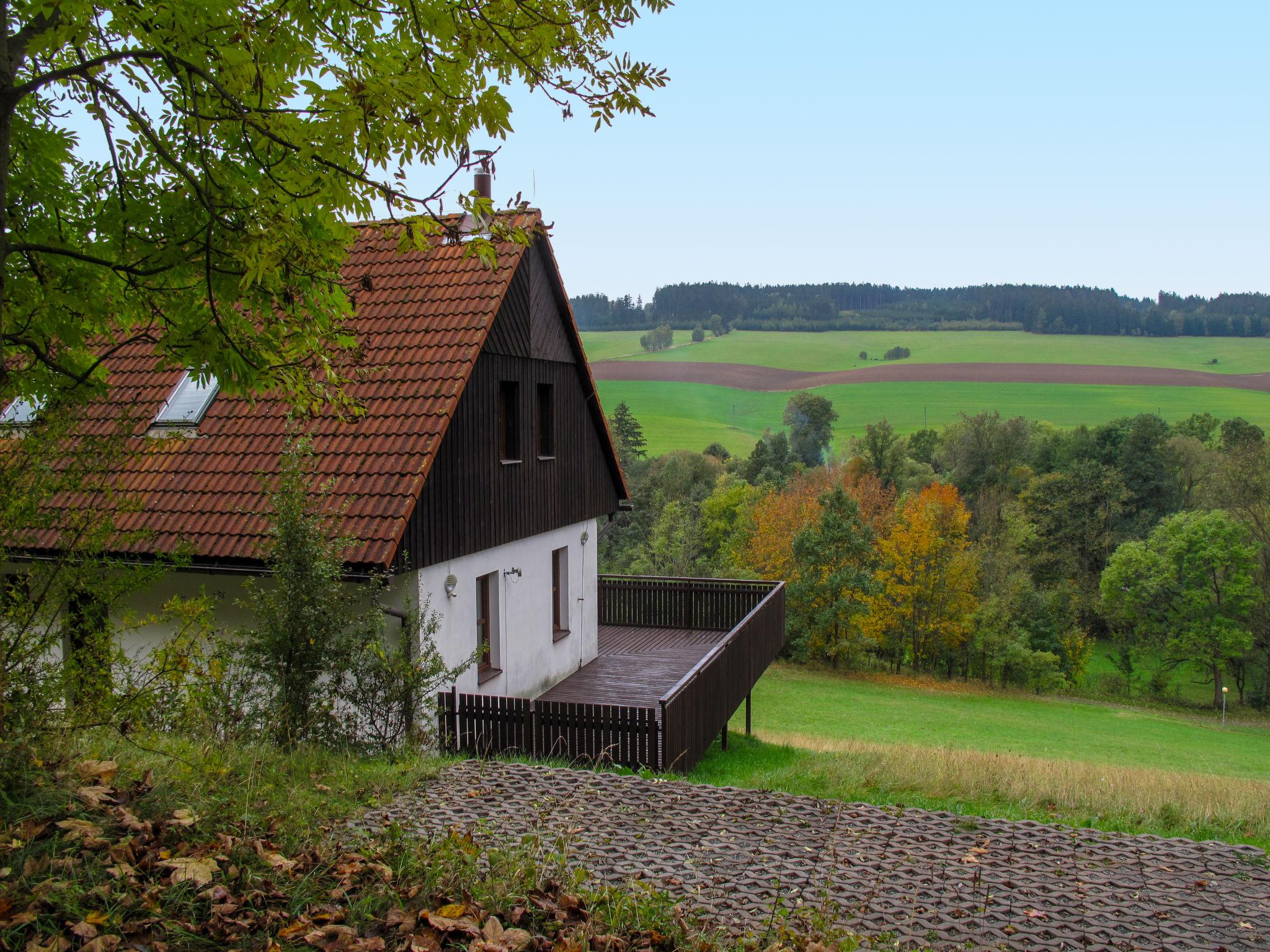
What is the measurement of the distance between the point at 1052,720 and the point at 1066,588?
2127cm

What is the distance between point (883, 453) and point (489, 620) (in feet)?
187

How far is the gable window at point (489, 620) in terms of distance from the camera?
12664 mm

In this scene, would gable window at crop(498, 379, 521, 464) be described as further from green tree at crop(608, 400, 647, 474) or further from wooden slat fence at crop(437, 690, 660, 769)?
green tree at crop(608, 400, 647, 474)

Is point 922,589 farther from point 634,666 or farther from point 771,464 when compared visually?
point 634,666

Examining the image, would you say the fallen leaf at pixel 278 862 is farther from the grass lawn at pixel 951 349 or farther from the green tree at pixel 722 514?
the grass lawn at pixel 951 349

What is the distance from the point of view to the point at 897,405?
9069 centimetres

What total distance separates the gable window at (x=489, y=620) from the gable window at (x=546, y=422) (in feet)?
8.65

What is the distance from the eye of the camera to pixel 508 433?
13.6m

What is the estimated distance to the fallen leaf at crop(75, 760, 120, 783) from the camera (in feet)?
16.2

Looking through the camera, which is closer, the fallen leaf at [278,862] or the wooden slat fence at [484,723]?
the fallen leaf at [278,862]

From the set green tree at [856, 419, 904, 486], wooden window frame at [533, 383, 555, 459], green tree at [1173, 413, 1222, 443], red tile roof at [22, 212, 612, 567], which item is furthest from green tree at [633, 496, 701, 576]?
green tree at [1173, 413, 1222, 443]

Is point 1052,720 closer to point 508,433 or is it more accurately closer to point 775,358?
point 508,433

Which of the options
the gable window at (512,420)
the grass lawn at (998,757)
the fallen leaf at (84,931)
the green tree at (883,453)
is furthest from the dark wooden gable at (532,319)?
the green tree at (883,453)

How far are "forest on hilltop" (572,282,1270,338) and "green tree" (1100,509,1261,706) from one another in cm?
6682
